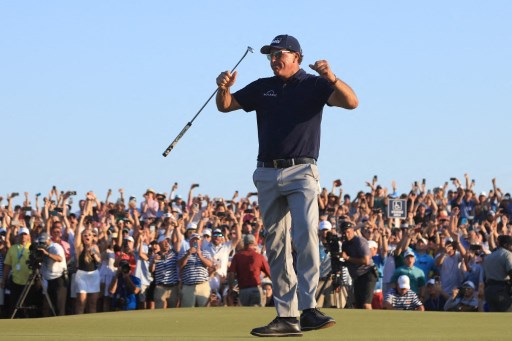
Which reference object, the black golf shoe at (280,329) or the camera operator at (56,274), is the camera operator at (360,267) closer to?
the camera operator at (56,274)

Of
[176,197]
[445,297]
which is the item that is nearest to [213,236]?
[445,297]

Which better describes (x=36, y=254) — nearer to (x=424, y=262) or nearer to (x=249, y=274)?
(x=249, y=274)

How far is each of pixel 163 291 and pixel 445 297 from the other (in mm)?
5040

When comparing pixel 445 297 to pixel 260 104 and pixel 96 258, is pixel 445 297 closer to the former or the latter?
pixel 96 258

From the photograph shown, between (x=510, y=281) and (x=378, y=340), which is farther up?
(x=510, y=281)

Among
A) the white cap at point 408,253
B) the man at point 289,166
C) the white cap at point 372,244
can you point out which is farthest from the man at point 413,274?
the man at point 289,166

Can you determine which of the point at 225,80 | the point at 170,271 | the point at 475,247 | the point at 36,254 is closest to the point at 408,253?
the point at 475,247

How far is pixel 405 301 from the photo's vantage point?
62.8 feet

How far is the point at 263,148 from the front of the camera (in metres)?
8.85

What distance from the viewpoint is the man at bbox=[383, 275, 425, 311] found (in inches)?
754

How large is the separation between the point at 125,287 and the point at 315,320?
12.6m

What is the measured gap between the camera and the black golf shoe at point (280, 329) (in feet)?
28.6

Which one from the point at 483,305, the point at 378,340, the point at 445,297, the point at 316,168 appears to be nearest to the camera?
the point at 378,340

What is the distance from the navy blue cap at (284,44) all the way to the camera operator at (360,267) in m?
9.73
